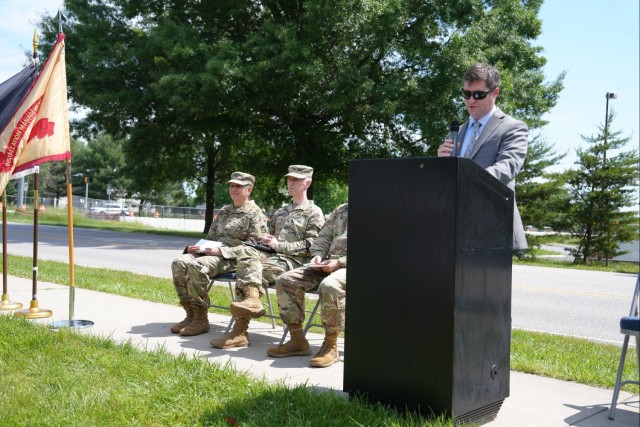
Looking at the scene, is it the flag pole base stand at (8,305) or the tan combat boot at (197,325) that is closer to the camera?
the tan combat boot at (197,325)

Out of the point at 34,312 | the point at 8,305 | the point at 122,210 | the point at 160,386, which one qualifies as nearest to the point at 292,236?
the point at 160,386

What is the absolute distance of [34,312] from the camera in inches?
283

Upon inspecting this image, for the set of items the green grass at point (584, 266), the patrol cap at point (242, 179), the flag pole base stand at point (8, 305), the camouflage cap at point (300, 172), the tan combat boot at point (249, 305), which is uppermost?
the camouflage cap at point (300, 172)

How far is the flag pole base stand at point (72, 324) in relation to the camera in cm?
647

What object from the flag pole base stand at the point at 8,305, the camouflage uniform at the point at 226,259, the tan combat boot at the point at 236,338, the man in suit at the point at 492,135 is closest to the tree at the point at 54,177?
the flag pole base stand at the point at 8,305

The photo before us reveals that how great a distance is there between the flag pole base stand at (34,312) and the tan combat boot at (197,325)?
1890 mm

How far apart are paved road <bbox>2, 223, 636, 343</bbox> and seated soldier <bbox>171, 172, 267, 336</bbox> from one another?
3937 mm

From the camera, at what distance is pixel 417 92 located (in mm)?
21156

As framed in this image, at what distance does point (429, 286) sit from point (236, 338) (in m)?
2.94

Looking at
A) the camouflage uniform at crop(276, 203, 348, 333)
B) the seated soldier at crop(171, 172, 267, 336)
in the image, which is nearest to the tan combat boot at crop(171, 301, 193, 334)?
the seated soldier at crop(171, 172, 267, 336)

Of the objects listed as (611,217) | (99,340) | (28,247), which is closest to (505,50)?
(611,217)

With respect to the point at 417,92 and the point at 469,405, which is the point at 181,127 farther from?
the point at 469,405

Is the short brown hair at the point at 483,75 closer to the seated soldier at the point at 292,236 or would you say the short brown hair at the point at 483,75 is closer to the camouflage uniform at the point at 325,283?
the camouflage uniform at the point at 325,283

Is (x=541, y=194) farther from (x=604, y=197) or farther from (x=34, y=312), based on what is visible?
(x=34, y=312)
